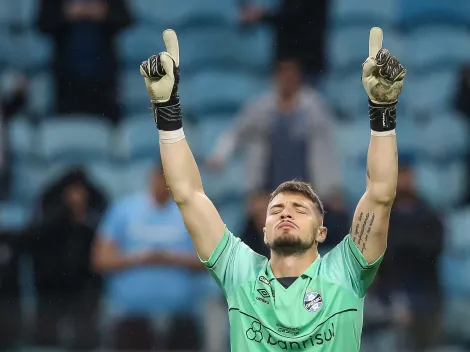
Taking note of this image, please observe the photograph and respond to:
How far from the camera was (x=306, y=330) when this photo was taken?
5.14 meters

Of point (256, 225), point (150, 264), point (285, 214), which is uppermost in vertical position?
point (256, 225)

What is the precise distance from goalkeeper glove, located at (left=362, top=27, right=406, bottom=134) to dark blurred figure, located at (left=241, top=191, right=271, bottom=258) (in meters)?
3.19

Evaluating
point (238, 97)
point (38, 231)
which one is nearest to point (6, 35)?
point (238, 97)

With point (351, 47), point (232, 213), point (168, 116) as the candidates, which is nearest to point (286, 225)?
point (168, 116)

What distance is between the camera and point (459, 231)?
32.3 ft

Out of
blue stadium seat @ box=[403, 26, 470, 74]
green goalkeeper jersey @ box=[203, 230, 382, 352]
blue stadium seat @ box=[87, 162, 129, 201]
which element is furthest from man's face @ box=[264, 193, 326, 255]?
blue stadium seat @ box=[403, 26, 470, 74]

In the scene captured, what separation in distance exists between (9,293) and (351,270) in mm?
4304

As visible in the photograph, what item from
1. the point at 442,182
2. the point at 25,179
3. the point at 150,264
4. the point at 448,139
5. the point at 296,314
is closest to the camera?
the point at 296,314

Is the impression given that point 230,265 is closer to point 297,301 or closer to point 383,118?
point 297,301

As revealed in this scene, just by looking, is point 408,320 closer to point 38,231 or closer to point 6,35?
point 38,231

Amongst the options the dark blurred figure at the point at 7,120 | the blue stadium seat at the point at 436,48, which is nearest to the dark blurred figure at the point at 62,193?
the dark blurred figure at the point at 7,120

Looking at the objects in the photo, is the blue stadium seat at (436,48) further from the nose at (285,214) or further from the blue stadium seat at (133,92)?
the nose at (285,214)

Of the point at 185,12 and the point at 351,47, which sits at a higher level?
the point at 185,12

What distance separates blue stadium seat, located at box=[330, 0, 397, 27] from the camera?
36.9ft
